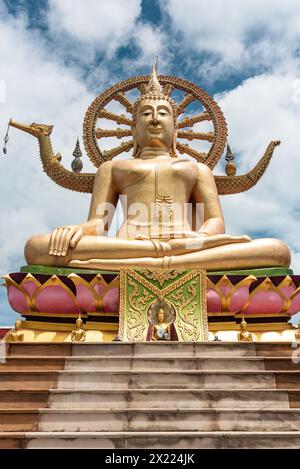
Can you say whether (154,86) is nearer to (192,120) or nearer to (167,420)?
(192,120)

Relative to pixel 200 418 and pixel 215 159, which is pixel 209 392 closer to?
pixel 200 418

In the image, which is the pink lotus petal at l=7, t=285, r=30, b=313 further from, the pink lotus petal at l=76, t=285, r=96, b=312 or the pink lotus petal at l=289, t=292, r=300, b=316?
the pink lotus petal at l=289, t=292, r=300, b=316

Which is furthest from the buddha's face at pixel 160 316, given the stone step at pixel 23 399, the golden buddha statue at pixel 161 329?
the stone step at pixel 23 399

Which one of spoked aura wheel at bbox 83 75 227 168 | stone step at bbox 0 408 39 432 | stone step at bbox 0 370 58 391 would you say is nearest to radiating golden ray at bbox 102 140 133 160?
spoked aura wheel at bbox 83 75 227 168

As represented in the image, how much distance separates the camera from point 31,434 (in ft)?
12.7

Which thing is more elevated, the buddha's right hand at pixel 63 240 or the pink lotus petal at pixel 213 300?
the buddha's right hand at pixel 63 240

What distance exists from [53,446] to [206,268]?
364cm

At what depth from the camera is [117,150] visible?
9.73 meters

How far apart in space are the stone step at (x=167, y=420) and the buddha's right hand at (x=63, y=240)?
10.3 feet

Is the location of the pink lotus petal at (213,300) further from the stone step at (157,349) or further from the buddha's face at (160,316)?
the stone step at (157,349)

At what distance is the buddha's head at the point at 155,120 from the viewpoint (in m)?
9.02

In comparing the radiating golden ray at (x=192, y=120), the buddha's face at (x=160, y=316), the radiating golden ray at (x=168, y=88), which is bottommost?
the buddha's face at (x=160, y=316)

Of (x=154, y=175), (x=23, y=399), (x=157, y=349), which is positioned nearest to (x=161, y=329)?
(x=157, y=349)

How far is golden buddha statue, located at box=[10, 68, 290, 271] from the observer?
6.91 m
